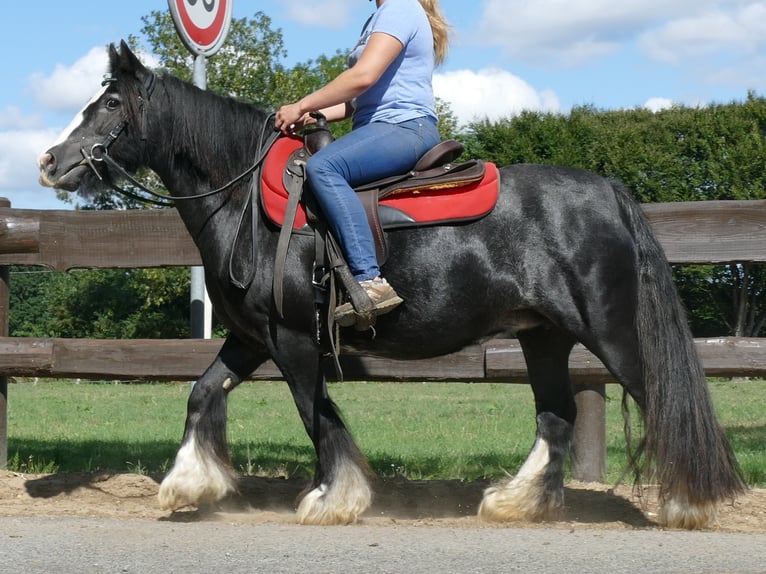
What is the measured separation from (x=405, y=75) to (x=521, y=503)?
93.1 inches

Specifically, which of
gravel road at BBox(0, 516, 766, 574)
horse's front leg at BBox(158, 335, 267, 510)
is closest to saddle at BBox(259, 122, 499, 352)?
horse's front leg at BBox(158, 335, 267, 510)

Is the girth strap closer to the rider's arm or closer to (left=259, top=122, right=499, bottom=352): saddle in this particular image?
(left=259, top=122, right=499, bottom=352): saddle

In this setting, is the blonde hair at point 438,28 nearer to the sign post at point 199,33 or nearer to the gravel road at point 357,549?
the sign post at point 199,33

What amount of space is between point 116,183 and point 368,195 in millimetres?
1408

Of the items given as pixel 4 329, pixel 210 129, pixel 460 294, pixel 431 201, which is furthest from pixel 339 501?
pixel 4 329

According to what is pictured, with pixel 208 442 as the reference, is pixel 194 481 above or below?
below

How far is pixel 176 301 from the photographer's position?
30.5 m

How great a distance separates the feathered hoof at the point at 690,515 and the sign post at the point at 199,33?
3394 millimetres

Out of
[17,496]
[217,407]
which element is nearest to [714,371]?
[217,407]

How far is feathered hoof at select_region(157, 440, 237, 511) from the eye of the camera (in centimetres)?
556

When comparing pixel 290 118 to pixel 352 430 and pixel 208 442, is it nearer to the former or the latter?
pixel 208 442

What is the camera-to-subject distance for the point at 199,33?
274 inches

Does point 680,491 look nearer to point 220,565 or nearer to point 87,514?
point 220,565

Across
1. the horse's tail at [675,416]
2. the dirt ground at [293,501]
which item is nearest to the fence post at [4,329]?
the dirt ground at [293,501]
